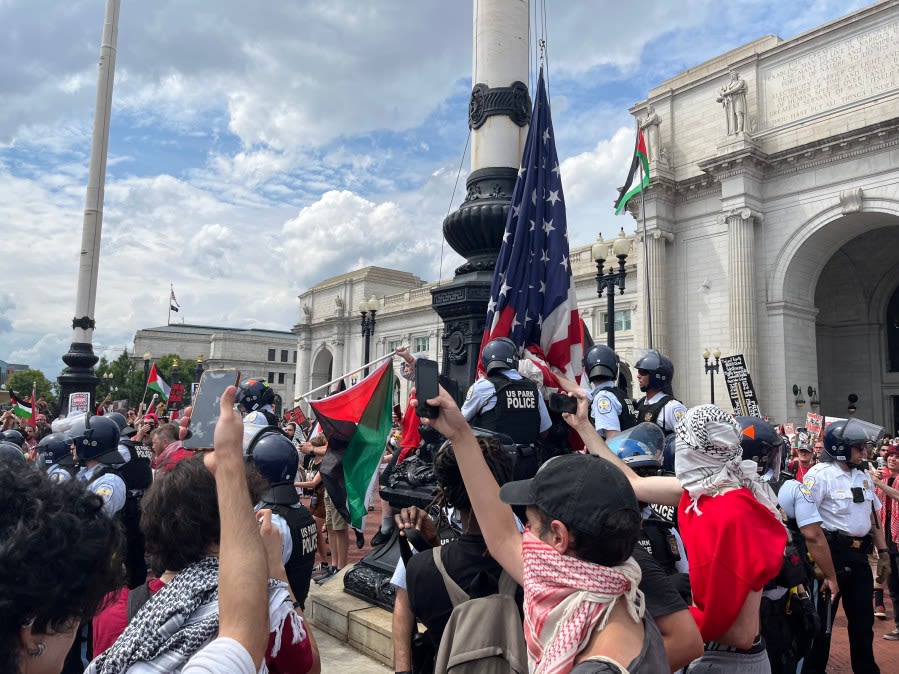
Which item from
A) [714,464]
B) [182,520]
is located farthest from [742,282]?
[182,520]

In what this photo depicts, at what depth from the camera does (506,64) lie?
27.3ft

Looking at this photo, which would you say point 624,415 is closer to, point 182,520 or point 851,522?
point 851,522

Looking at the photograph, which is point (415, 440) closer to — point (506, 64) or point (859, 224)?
point (506, 64)

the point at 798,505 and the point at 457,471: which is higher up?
the point at 457,471

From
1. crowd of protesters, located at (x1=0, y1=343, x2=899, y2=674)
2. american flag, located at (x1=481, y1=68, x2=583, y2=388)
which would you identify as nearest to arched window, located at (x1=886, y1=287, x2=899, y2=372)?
american flag, located at (x1=481, y1=68, x2=583, y2=388)

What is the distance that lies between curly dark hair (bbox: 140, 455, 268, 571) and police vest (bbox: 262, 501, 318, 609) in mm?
1384

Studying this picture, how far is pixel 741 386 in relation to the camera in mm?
11570

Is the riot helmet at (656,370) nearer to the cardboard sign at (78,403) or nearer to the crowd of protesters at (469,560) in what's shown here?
the crowd of protesters at (469,560)

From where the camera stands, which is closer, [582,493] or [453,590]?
[582,493]

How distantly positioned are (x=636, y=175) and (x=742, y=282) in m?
6.33

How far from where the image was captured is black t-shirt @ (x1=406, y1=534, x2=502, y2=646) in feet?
7.97

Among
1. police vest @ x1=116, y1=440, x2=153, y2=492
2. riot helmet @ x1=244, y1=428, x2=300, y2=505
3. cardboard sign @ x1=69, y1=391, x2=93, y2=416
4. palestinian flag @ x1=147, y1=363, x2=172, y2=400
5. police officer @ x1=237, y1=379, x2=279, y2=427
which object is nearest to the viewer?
riot helmet @ x1=244, y1=428, x2=300, y2=505

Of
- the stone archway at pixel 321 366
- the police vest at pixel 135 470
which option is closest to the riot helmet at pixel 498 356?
the police vest at pixel 135 470

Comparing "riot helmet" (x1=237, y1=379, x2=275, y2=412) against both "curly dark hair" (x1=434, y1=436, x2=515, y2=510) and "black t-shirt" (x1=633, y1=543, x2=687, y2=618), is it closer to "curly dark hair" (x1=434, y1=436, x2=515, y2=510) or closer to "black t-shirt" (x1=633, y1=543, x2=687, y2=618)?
"curly dark hair" (x1=434, y1=436, x2=515, y2=510)
